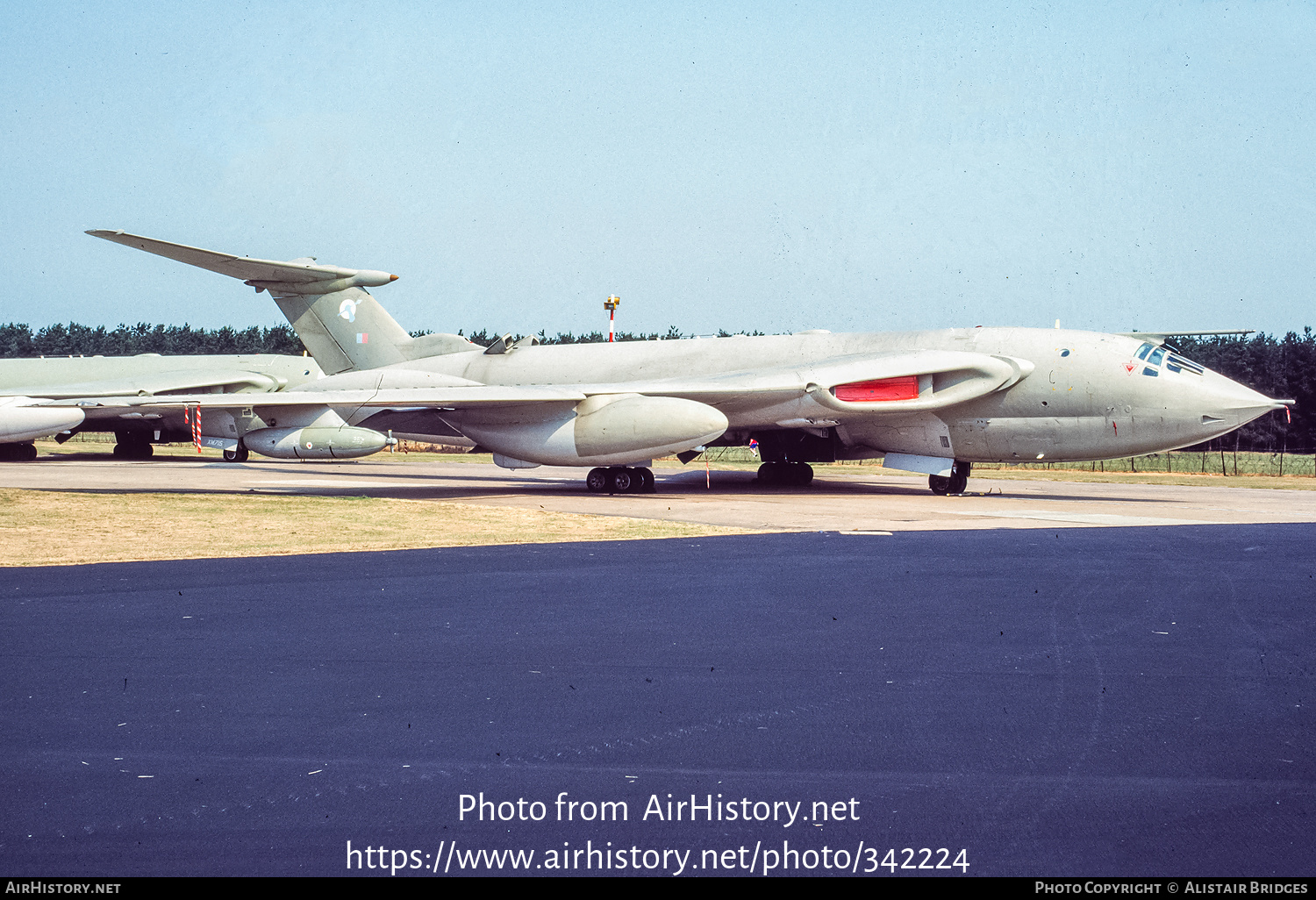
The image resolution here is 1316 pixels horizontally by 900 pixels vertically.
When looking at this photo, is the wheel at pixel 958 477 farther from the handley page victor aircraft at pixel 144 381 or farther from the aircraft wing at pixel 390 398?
the handley page victor aircraft at pixel 144 381

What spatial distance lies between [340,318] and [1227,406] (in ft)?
59.4

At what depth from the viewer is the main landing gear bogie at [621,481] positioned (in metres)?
21.5

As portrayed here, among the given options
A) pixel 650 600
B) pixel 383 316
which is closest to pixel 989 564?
pixel 650 600

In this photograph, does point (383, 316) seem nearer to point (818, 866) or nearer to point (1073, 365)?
point (1073, 365)

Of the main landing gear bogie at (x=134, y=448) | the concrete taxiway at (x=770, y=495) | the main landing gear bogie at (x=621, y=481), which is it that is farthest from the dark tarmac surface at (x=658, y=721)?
the main landing gear bogie at (x=134, y=448)

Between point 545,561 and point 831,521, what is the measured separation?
18.9 feet

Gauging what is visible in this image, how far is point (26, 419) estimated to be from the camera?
3030 cm

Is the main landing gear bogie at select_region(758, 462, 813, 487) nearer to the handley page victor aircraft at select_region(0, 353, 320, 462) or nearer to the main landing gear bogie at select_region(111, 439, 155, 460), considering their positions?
the handley page victor aircraft at select_region(0, 353, 320, 462)

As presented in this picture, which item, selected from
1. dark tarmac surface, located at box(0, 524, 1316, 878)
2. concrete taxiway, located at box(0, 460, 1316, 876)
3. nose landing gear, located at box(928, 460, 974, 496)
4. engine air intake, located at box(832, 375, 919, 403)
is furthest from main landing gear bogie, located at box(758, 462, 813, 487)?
dark tarmac surface, located at box(0, 524, 1316, 878)

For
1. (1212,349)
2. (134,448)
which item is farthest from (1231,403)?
(1212,349)

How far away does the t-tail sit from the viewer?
23688 mm

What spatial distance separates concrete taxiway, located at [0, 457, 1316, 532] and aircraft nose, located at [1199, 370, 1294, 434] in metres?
1.44

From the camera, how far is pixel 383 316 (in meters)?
25.5

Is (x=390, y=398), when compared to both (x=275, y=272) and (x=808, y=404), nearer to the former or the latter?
(x=275, y=272)
